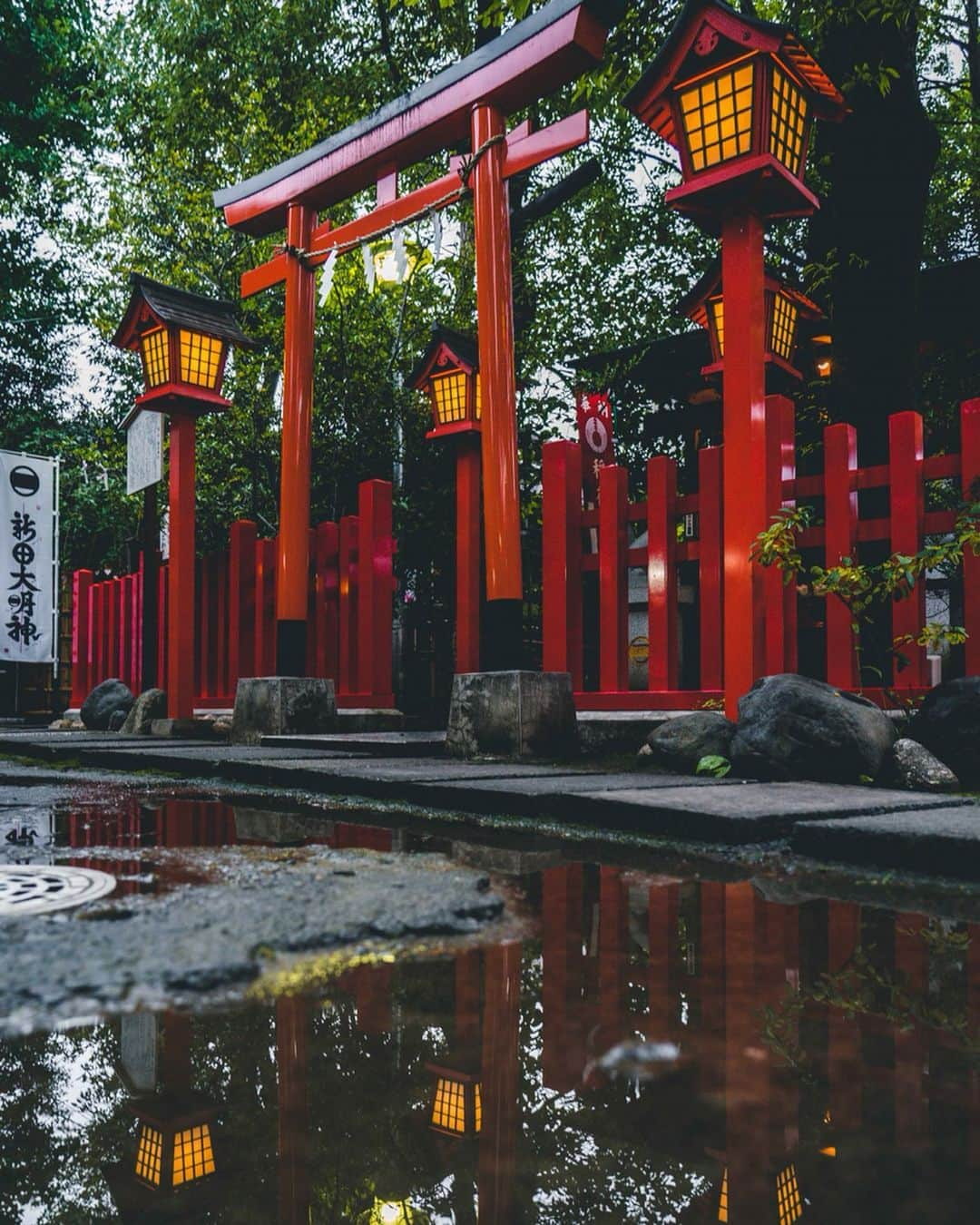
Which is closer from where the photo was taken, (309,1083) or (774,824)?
(309,1083)

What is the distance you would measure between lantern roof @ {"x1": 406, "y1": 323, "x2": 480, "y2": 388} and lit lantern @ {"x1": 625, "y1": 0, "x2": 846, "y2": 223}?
329 centimetres

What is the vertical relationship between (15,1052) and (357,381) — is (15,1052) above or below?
below

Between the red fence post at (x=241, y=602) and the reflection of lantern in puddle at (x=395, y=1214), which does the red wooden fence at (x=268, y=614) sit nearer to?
the red fence post at (x=241, y=602)

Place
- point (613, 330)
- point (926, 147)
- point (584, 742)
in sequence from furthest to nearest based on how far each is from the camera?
point (613, 330) < point (926, 147) < point (584, 742)

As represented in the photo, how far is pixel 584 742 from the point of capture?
5195mm

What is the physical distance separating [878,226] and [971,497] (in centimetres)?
422

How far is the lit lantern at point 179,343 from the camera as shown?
8305 mm

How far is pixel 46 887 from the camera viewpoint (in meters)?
1.96

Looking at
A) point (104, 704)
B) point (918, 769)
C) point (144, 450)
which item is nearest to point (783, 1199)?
point (918, 769)

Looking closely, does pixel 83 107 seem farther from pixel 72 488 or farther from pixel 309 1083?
pixel 309 1083

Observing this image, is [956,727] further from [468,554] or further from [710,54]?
[468,554]

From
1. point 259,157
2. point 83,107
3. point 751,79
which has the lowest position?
point 751,79

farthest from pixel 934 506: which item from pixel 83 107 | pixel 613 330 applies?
pixel 83 107

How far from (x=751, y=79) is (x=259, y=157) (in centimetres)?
849
